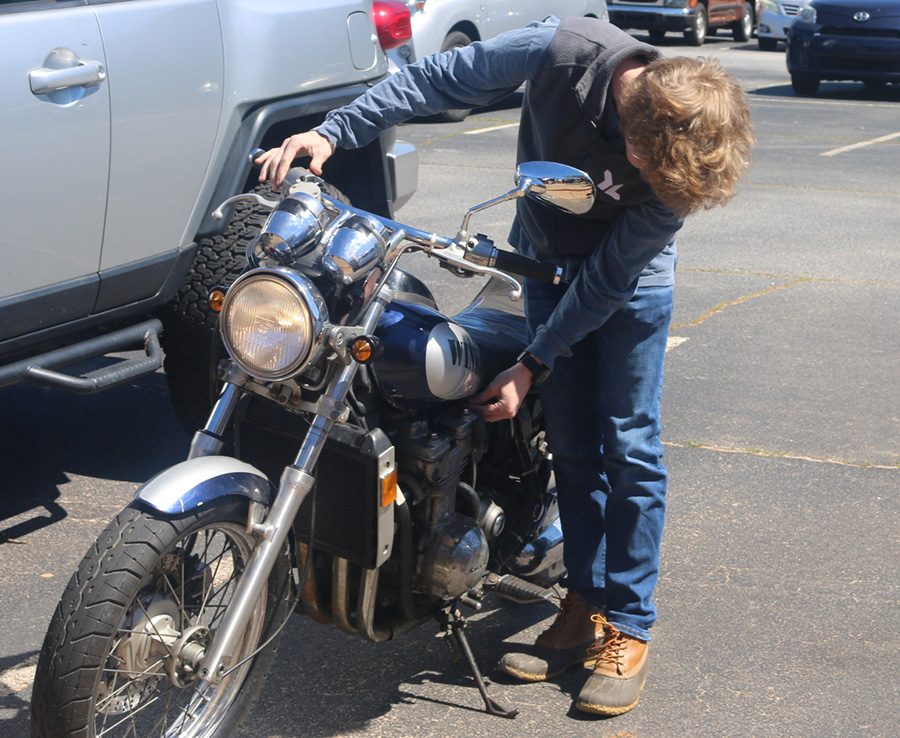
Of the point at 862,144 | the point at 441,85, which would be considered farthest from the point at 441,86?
the point at 862,144

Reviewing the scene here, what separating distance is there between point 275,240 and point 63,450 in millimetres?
2549

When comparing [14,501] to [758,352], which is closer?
[14,501]

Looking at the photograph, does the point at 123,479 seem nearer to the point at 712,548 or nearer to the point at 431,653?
the point at 431,653

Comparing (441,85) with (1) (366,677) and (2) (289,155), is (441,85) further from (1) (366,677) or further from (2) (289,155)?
(1) (366,677)

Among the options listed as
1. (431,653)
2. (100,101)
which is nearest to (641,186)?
(431,653)

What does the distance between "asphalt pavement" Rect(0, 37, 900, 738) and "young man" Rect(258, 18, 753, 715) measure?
0.20 meters

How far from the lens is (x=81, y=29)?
3898mm

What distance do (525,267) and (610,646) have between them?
1.05 meters

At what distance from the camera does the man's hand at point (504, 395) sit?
3.01m

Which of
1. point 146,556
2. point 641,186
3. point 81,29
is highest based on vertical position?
point 81,29

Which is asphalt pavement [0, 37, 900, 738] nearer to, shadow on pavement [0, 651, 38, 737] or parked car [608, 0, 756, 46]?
shadow on pavement [0, 651, 38, 737]

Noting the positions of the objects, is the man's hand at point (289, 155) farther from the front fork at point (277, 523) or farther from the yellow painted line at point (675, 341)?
the yellow painted line at point (675, 341)

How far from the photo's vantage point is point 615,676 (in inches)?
127

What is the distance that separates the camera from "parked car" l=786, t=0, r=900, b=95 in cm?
1434
